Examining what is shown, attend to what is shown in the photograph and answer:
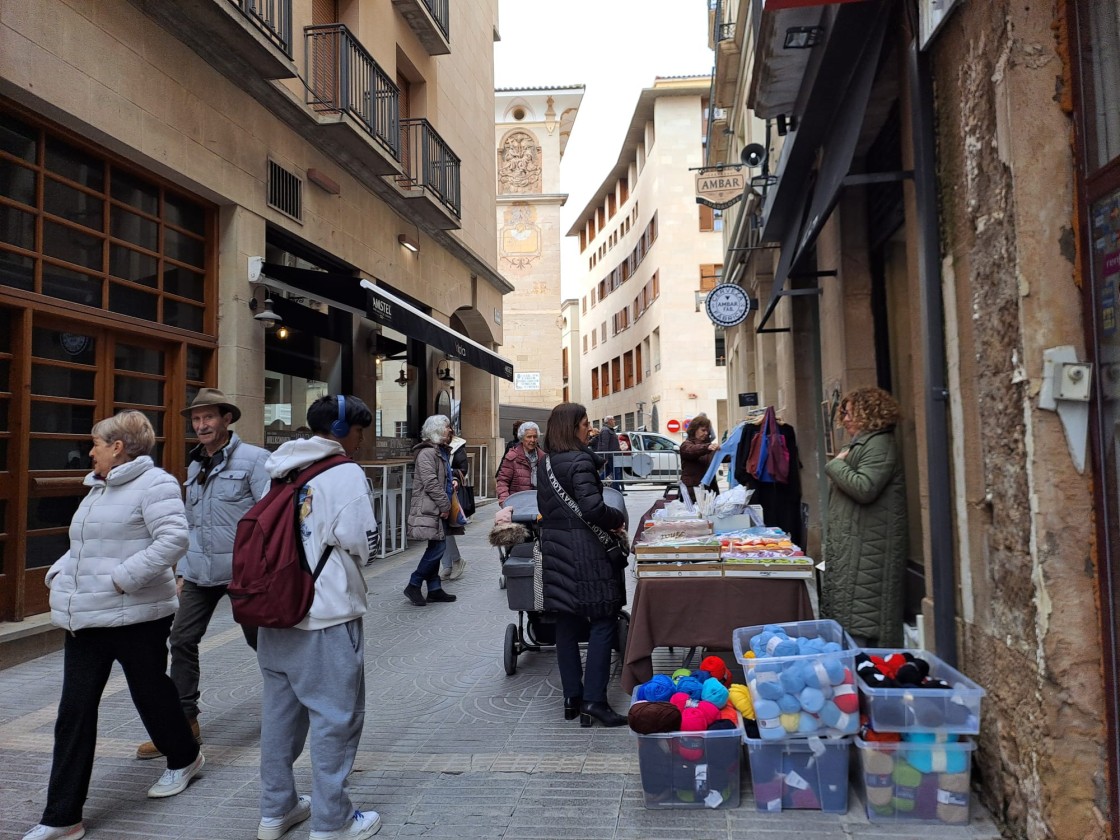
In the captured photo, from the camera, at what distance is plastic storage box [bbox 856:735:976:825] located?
10.9 ft

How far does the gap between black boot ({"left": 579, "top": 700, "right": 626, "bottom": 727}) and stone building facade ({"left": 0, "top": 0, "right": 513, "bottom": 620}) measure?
187 inches

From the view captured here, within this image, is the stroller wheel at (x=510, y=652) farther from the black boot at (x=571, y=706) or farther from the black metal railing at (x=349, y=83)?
the black metal railing at (x=349, y=83)

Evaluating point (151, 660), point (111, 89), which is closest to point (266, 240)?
point (111, 89)

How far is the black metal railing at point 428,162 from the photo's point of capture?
573 inches

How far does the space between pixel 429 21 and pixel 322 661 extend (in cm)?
1422

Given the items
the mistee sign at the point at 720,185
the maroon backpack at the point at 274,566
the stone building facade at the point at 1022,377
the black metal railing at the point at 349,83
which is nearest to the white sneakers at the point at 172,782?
the maroon backpack at the point at 274,566

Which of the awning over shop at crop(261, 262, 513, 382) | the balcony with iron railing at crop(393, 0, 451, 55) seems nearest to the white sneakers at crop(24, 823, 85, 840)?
the awning over shop at crop(261, 262, 513, 382)

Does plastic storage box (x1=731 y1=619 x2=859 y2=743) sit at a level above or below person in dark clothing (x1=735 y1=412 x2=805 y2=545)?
below

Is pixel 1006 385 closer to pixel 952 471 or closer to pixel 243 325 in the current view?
pixel 952 471

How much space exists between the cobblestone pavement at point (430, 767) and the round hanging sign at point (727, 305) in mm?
9891

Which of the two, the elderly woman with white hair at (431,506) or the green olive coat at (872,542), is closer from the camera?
the green olive coat at (872,542)

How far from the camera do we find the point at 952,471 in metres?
3.87

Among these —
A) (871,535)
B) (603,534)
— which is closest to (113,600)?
(603,534)

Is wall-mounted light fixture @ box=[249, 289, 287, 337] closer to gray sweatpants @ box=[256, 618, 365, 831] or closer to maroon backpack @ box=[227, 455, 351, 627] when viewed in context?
maroon backpack @ box=[227, 455, 351, 627]
